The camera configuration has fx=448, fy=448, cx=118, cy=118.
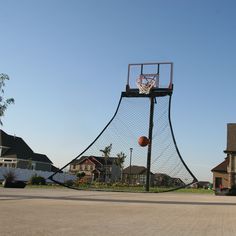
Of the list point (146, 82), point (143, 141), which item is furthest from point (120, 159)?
point (143, 141)

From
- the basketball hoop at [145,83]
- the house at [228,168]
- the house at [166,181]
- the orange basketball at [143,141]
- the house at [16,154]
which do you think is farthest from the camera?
the house at [16,154]

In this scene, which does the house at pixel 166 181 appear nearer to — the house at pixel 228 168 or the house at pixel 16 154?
the house at pixel 228 168

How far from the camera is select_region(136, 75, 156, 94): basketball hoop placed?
120 ft

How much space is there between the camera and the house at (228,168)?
56.0 metres

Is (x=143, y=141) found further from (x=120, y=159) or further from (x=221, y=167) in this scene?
(x=221, y=167)

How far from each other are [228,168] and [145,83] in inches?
986

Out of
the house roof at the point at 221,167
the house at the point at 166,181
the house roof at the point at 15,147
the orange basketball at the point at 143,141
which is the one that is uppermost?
the house roof at the point at 15,147

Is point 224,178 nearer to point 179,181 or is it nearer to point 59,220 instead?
point 179,181

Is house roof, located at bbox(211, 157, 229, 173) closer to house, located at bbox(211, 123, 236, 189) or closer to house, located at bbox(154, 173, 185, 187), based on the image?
house, located at bbox(211, 123, 236, 189)

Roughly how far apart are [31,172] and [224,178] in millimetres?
26286

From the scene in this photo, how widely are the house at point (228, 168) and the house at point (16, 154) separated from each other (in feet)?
114

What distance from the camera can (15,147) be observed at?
8394cm

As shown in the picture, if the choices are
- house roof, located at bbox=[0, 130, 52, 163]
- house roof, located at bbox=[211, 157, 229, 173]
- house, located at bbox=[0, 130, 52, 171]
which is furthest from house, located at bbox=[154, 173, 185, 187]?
house roof, located at bbox=[0, 130, 52, 163]

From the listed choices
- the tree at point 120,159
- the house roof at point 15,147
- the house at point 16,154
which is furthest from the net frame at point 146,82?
the house roof at point 15,147
